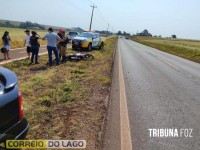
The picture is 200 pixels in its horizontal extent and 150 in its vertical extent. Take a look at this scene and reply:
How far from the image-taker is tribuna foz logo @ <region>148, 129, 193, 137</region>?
4.84 metres

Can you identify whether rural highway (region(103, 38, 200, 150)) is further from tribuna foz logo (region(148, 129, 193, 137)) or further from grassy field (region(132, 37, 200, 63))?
grassy field (region(132, 37, 200, 63))

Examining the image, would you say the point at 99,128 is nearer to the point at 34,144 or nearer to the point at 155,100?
the point at 34,144

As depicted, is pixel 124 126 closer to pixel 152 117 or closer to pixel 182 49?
pixel 152 117

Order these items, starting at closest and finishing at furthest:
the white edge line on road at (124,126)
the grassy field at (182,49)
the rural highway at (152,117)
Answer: the white edge line on road at (124,126)
the rural highway at (152,117)
the grassy field at (182,49)

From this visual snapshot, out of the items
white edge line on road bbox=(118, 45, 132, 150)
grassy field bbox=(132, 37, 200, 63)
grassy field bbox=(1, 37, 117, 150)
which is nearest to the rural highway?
white edge line on road bbox=(118, 45, 132, 150)

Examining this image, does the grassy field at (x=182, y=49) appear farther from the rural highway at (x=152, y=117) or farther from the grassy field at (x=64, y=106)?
the grassy field at (x=64, y=106)

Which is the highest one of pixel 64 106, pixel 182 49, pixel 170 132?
pixel 170 132

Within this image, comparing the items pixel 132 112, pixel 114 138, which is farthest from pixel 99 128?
pixel 132 112

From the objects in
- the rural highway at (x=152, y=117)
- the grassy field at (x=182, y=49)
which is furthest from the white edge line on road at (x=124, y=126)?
the grassy field at (x=182, y=49)

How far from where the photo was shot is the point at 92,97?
7.23m

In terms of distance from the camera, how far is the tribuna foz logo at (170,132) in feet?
15.9

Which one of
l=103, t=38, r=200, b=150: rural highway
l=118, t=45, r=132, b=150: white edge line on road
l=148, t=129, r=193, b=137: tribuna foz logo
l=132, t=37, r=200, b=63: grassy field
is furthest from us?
l=132, t=37, r=200, b=63: grassy field

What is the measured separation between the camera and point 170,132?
196 inches

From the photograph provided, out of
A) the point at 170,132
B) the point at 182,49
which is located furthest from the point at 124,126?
the point at 182,49
